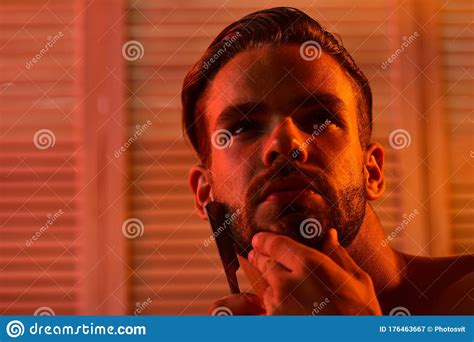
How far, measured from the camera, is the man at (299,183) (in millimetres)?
1894

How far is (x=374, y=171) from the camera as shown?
1969 millimetres

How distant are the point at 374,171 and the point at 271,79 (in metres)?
0.41

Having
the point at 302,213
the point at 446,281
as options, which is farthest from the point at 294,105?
the point at 446,281

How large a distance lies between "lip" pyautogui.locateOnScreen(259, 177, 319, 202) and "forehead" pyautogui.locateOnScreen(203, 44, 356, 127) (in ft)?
0.69

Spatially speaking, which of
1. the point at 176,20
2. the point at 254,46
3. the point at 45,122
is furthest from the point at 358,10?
the point at 45,122

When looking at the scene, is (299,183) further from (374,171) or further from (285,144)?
(374,171)

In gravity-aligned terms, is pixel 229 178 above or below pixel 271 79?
below

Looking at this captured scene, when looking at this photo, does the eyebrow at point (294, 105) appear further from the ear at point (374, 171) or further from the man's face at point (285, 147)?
the ear at point (374, 171)

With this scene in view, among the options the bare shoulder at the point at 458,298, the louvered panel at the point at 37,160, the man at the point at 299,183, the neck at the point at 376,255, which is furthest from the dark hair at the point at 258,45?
the bare shoulder at the point at 458,298

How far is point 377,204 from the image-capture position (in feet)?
6.42

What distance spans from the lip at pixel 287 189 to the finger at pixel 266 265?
6.4 inches

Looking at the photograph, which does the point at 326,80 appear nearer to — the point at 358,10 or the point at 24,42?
the point at 358,10

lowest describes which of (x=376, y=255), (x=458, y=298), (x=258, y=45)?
(x=458, y=298)

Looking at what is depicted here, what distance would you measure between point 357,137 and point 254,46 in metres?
0.40
